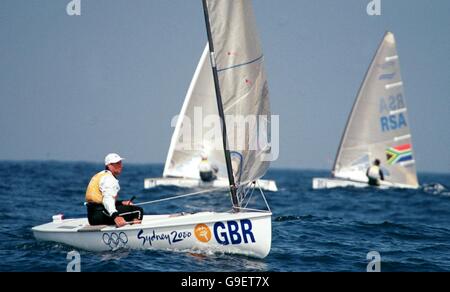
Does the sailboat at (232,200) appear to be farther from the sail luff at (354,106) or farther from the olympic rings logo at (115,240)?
the sail luff at (354,106)

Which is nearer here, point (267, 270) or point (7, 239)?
point (267, 270)

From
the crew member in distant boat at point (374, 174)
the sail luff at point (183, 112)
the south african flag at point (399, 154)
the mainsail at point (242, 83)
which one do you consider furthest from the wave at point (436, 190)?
the mainsail at point (242, 83)

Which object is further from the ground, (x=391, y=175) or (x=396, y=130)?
(x=396, y=130)

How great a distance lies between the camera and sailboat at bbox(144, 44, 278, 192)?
29.3 metres

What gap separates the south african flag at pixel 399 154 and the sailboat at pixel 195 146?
6.82 meters

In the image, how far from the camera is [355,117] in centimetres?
3253

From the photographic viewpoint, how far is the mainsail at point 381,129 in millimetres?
31672

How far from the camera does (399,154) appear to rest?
109 ft

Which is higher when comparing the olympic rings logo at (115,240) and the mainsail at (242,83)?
the mainsail at (242,83)

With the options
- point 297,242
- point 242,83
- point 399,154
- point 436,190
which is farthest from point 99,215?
point 436,190

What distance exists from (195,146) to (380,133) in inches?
Answer: 376
